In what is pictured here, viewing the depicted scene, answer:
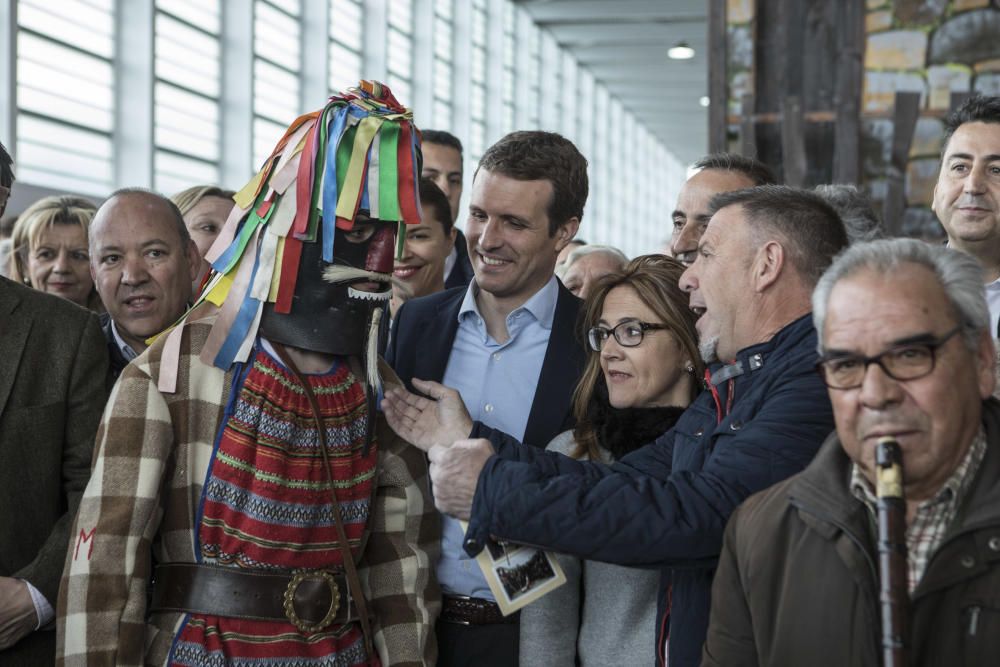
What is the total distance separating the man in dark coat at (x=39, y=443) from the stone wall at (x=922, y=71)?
5.15 metres

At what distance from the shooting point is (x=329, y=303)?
2537 mm

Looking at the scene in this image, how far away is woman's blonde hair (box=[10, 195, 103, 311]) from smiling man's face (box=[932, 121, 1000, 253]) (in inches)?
121

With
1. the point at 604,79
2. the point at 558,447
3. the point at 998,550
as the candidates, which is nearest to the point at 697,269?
the point at 558,447

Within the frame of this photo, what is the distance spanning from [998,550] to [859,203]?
1899 millimetres

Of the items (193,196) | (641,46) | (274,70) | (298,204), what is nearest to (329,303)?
(298,204)

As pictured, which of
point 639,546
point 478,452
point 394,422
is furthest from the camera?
point 394,422

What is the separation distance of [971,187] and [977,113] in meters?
0.28

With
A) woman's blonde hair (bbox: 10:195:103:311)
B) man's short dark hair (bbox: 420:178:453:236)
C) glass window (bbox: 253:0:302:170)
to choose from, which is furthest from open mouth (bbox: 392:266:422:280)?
glass window (bbox: 253:0:302:170)

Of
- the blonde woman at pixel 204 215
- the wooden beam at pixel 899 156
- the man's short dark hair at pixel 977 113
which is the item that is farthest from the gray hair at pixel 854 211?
the wooden beam at pixel 899 156

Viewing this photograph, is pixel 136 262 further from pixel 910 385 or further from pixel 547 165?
pixel 910 385

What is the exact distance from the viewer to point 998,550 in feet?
6.19

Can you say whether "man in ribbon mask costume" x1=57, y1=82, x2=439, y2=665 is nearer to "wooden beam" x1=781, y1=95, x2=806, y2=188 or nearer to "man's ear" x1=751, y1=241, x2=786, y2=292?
"man's ear" x1=751, y1=241, x2=786, y2=292

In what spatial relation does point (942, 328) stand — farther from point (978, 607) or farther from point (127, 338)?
point (127, 338)

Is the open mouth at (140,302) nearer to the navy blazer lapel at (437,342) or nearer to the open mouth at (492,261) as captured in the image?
the navy blazer lapel at (437,342)
